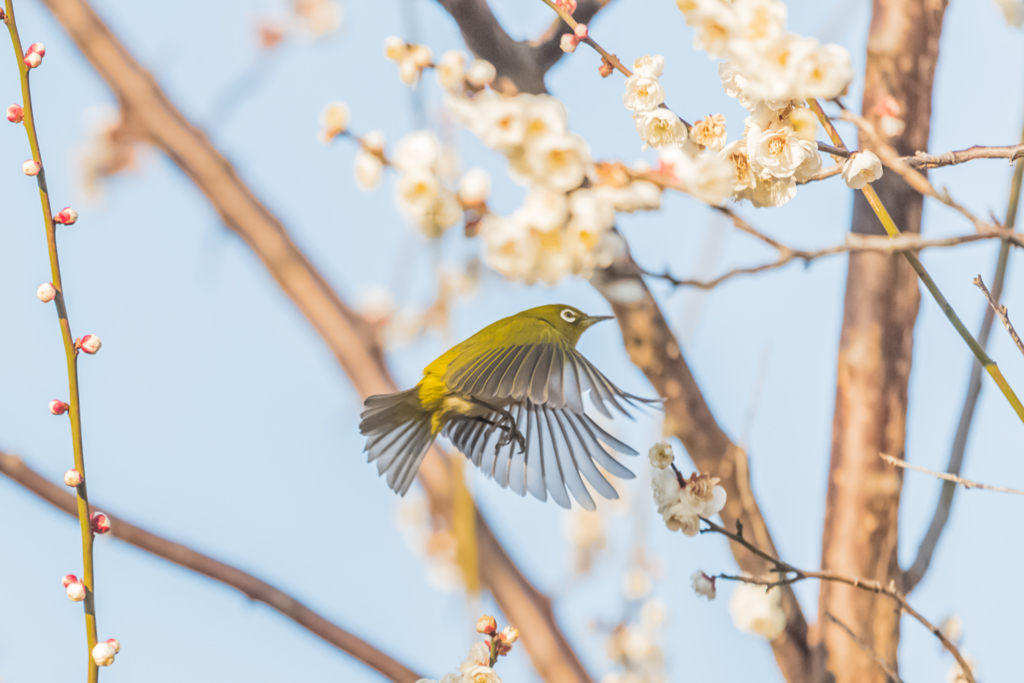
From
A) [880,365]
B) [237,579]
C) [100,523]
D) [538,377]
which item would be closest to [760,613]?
[880,365]

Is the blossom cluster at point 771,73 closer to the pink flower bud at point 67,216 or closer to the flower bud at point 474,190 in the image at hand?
the flower bud at point 474,190

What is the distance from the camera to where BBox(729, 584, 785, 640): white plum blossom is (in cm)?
75

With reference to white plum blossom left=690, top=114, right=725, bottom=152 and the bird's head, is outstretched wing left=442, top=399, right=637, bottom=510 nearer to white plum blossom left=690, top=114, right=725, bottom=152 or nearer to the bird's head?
the bird's head

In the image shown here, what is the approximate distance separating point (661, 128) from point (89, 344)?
347mm

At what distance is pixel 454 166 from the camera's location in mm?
442

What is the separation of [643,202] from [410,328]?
68cm

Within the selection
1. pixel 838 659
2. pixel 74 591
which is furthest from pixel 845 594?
pixel 74 591

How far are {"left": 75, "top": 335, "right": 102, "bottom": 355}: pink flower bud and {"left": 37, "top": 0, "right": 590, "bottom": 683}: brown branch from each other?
0.58m

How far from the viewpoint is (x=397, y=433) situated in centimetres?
73

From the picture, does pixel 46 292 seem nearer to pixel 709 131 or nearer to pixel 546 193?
pixel 546 193

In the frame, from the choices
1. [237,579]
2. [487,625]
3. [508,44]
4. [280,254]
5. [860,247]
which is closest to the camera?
[860,247]

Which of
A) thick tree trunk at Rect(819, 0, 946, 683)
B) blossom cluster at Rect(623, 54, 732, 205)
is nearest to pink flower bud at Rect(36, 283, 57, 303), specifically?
blossom cluster at Rect(623, 54, 732, 205)

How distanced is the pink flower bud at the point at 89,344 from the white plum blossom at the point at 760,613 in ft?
2.08

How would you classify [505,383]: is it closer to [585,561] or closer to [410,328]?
[410,328]
